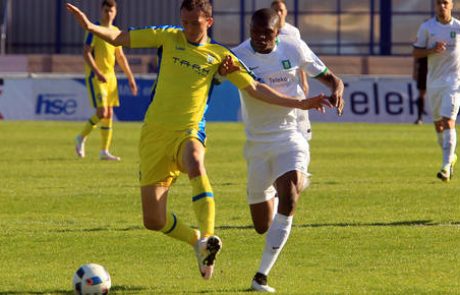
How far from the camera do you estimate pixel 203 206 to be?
895 cm

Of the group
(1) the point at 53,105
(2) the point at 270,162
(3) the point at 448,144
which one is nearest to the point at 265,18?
(2) the point at 270,162

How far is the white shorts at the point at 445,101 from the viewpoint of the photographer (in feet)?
53.0

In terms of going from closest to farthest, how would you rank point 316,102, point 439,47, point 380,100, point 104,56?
point 316,102 < point 439,47 < point 104,56 < point 380,100

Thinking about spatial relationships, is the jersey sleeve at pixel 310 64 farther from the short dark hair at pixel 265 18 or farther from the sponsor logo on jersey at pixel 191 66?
the sponsor logo on jersey at pixel 191 66

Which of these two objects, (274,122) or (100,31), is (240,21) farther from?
(100,31)

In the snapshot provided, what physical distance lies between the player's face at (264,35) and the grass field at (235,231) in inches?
68.5

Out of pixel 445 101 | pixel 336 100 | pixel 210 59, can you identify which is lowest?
pixel 445 101

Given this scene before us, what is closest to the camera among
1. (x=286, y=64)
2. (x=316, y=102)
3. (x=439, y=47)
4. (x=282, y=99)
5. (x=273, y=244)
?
(x=273, y=244)

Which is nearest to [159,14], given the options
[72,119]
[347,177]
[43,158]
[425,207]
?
[72,119]

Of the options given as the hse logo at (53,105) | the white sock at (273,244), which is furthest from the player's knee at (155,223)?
the hse logo at (53,105)

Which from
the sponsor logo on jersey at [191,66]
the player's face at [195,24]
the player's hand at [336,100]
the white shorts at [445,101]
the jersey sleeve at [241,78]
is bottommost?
the white shorts at [445,101]

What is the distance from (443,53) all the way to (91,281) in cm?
896

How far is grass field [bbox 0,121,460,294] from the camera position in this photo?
9359 millimetres

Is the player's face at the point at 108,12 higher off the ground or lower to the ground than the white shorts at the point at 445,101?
higher
